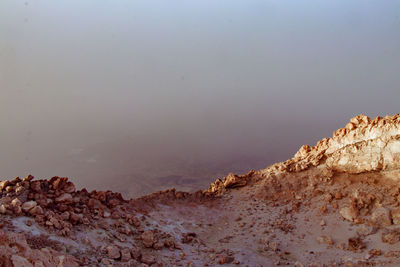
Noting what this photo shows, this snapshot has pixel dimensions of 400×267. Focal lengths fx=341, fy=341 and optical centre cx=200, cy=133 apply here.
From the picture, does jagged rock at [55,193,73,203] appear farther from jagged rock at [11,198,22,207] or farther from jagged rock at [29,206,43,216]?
jagged rock at [11,198,22,207]

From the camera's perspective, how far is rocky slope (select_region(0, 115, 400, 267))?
9.17 metres

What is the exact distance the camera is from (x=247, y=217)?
13664mm

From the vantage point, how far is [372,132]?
524 inches

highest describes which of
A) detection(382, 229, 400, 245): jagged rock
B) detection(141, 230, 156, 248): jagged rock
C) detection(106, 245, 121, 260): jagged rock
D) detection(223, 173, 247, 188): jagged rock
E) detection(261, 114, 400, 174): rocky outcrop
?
detection(261, 114, 400, 174): rocky outcrop

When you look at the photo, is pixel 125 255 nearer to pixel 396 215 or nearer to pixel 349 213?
pixel 349 213

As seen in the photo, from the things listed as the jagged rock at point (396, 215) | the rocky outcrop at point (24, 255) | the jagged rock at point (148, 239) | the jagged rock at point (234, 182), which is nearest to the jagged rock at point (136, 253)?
the jagged rock at point (148, 239)

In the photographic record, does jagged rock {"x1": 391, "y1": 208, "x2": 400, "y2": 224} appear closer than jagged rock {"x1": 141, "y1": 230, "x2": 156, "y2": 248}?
No

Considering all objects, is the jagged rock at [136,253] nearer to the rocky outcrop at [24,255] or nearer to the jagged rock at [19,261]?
the rocky outcrop at [24,255]

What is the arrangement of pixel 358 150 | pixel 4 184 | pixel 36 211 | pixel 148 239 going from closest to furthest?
pixel 36 211
pixel 4 184
pixel 148 239
pixel 358 150

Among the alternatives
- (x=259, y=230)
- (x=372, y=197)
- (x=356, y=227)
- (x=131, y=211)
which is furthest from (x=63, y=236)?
(x=372, y=197)

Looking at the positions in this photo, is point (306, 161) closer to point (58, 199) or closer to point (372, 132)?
point (372, 132)

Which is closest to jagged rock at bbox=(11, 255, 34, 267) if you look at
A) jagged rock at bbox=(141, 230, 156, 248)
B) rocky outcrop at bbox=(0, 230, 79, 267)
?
rocky outcrop at bbox=(0, 230, 79, 267)

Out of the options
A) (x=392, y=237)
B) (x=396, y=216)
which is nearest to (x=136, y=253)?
(x=392, y=237)

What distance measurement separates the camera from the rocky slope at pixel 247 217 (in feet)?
30.1
